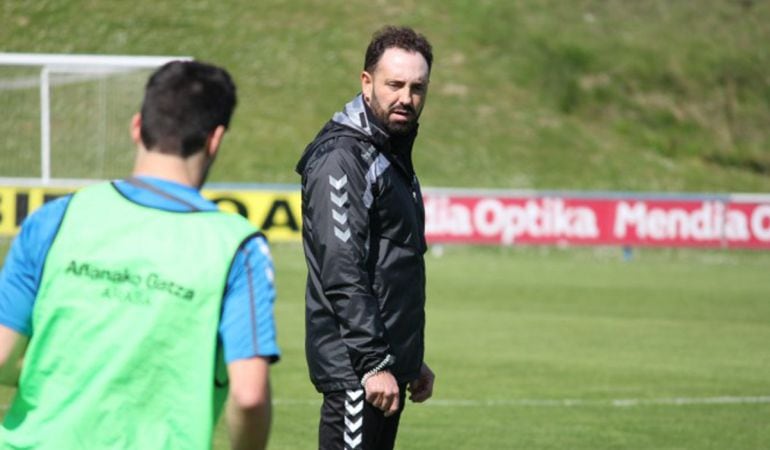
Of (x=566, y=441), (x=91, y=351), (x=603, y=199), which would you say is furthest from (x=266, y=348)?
(x=603, y=199)

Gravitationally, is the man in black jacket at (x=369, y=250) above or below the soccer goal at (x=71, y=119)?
below

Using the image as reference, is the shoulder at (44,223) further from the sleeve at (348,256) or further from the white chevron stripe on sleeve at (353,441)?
the white chevron stripe on sleeve at (353,441)

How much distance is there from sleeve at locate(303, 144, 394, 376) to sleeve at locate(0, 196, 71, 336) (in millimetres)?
1520

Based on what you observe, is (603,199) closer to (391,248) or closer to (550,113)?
(550,113)

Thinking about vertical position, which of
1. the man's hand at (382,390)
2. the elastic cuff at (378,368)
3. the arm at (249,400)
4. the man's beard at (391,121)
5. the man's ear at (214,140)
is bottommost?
the man's hand at (382,390)

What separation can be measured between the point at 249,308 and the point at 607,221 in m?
26.1

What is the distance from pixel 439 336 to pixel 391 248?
457 inches

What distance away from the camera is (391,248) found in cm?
502

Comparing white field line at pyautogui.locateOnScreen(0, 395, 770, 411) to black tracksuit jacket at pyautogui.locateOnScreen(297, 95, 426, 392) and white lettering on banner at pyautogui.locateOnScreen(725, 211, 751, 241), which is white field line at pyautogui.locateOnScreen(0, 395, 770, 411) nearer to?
black tracksuit jacket at pyautogui.locateOnScreen(297, 95, 426, 392)

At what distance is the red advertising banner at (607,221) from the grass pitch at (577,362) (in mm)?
1842

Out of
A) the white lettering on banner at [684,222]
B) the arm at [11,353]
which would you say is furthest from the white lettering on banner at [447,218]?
the arm at [11,353]

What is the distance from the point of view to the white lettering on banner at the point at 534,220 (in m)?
28.9

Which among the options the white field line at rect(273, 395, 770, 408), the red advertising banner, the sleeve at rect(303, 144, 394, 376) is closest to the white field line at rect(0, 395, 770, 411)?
the white field line at rect(273, 395, 770, 408)

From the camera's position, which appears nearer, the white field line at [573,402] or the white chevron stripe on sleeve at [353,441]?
the white chevron stripe on sleeve at [353,441]
